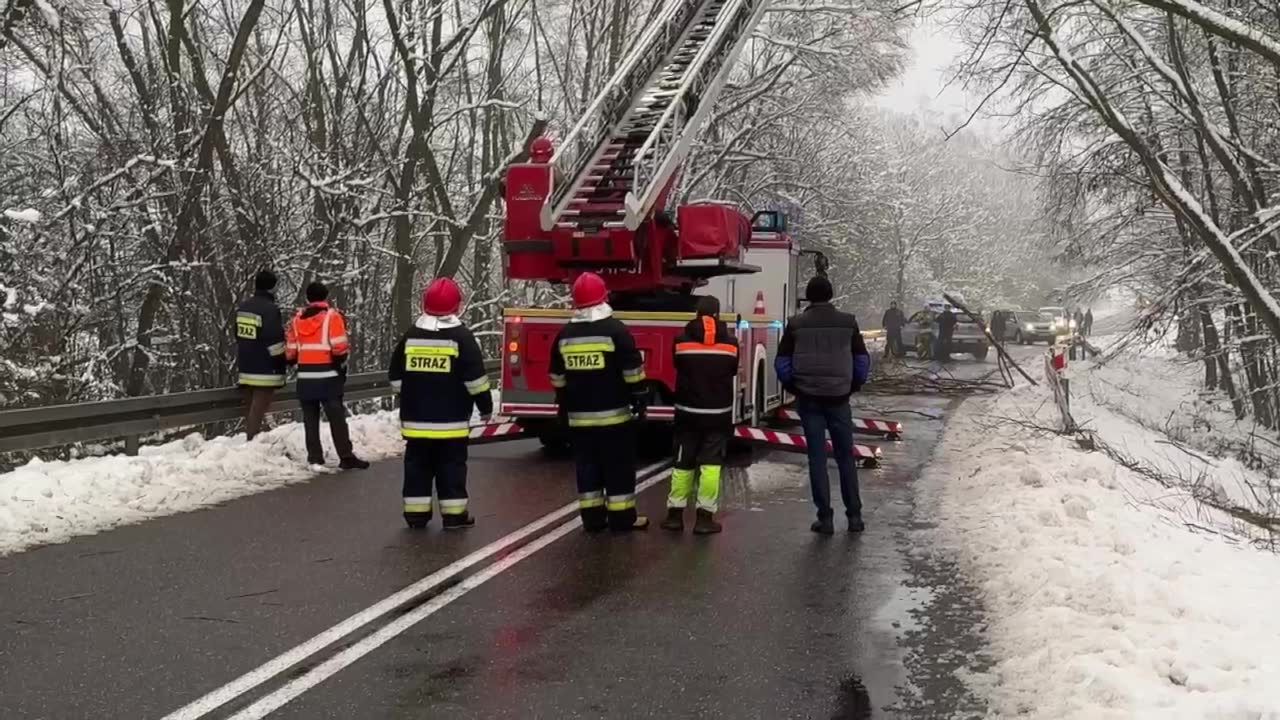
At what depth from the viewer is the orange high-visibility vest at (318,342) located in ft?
34.9

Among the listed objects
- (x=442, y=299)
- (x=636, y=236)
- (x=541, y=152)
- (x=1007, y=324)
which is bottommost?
(x=1007, y=324)

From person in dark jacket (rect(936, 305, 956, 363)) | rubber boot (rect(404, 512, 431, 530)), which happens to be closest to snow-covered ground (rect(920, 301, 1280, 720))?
rubber boot (rect(404, 512, 431, 530))

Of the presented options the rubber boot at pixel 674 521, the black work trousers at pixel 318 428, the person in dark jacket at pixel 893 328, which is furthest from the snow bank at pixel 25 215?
the person in dark jacket at pixel 893 328

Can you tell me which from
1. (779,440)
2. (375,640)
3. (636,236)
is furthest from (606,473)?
(636,236)

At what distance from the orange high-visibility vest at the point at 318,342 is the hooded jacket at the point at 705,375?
394 centimetres

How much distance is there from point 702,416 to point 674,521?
2.60ft

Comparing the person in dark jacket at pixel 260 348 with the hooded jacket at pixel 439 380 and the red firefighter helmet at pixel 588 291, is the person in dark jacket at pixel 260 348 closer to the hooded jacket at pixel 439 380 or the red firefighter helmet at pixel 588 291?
the hooded jacket at pixel 439 380

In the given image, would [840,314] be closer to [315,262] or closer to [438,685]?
[438,685]

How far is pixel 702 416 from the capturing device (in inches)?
319

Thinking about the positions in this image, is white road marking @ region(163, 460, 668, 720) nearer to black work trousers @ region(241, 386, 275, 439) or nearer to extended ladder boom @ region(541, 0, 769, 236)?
black work trousers @ region(241, 386, 275, 439)

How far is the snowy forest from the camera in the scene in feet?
40.5

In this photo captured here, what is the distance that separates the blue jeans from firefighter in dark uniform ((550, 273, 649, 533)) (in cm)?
138

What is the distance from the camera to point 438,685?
4664 millimetres

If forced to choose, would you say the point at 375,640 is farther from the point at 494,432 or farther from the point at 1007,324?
the point at 1007,324
